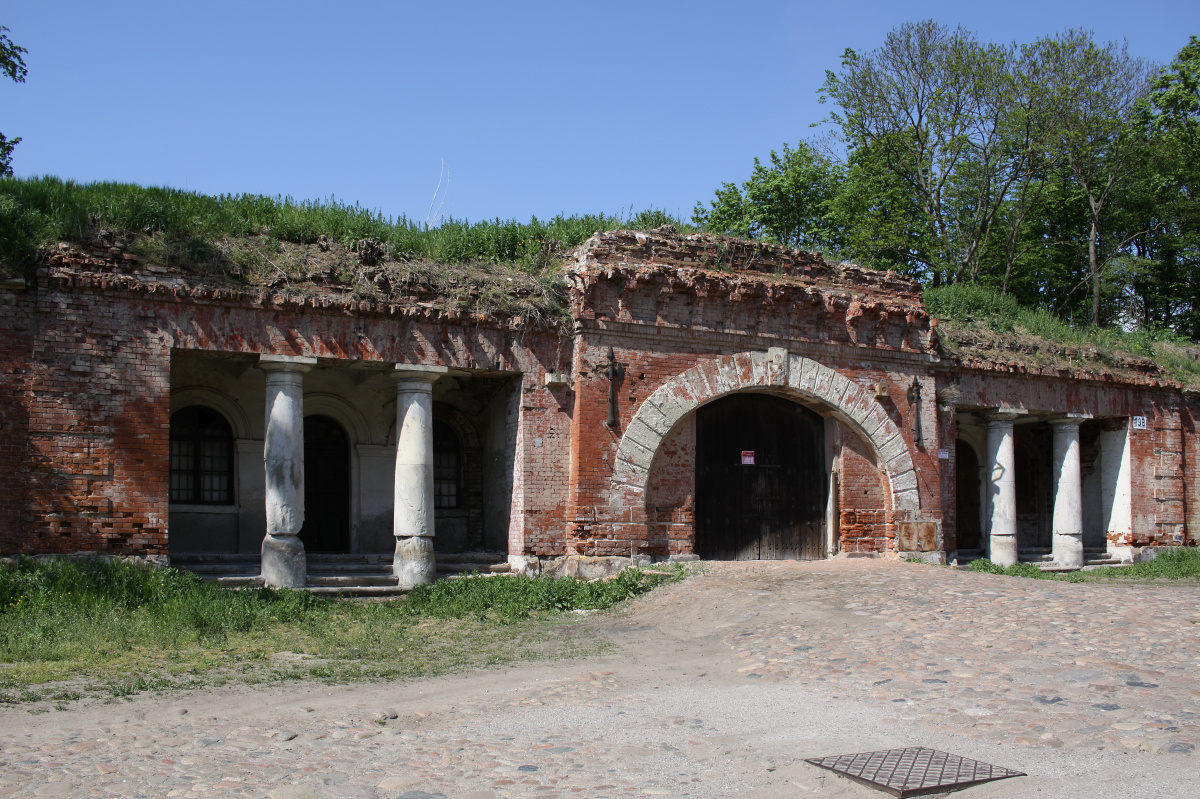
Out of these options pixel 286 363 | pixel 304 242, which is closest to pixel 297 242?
pixel 304 242

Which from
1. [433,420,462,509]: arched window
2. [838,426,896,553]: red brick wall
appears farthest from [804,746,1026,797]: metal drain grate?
[433,420,462,509]: arched window

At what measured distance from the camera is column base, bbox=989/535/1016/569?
16719 millimetres

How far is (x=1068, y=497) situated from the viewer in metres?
17.7

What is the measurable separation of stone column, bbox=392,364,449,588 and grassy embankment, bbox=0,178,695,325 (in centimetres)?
110

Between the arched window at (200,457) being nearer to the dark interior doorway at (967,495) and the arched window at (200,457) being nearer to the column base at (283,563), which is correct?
the column base at (283,563)

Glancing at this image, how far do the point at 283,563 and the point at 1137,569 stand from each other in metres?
14.1

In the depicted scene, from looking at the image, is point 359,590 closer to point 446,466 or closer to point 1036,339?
point 446,466

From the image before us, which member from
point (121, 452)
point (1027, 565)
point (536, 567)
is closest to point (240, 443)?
→ point (121, 452)

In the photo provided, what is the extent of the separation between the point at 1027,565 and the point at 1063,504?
1959mm

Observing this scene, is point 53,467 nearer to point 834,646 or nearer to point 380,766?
point 380,766

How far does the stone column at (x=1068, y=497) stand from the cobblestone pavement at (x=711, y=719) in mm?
7661

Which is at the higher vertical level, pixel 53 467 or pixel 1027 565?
pixel 53 467

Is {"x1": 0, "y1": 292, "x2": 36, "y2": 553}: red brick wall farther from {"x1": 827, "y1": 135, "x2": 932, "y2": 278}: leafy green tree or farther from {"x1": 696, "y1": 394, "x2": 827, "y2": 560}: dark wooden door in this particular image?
{"x1": 827, "y1": 135, "x2": 932, "y2": 278}: leafy green tree

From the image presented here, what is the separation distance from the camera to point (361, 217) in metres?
13.5
